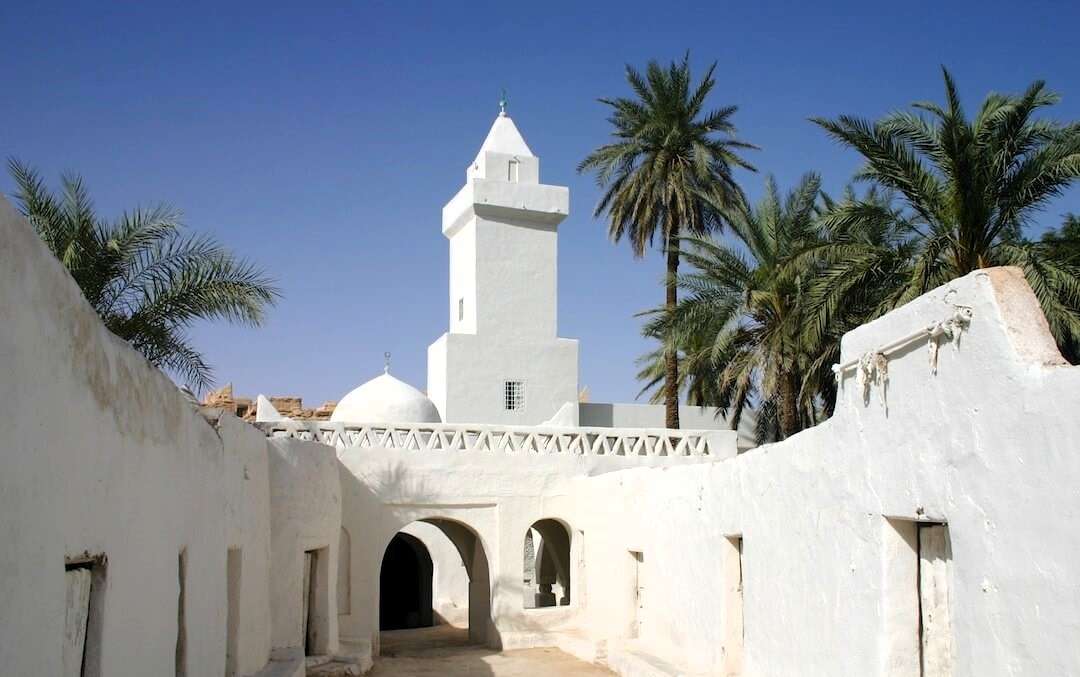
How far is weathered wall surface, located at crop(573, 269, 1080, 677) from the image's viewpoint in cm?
624

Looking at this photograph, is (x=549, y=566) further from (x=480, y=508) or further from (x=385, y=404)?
(x=480, y=508)

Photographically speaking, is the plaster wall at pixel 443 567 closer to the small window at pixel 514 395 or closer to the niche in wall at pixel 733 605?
the small window at pixel 514 395

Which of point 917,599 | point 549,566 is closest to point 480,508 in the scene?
point 549,566

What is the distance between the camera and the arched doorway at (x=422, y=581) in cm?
2098

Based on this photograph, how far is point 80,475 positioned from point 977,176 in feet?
40.9

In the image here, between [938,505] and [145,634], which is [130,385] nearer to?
[145,634]

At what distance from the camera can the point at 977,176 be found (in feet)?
48.4

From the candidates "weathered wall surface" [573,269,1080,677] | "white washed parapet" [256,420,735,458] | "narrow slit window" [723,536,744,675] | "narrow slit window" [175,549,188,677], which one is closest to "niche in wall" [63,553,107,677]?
"narrow slit window" [175,549,188,677]

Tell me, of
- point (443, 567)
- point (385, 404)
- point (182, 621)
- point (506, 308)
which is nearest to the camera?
point (182, 621)

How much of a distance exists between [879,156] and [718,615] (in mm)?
7043

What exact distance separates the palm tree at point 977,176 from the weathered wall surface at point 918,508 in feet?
17.5

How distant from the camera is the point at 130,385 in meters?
7.04

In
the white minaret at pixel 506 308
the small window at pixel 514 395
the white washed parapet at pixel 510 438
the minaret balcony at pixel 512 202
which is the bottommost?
the white washed parapet at pixel 510 438

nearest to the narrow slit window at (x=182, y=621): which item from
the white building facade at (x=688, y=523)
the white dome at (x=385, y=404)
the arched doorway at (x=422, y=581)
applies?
the white building facade at (x=688, y=523)
